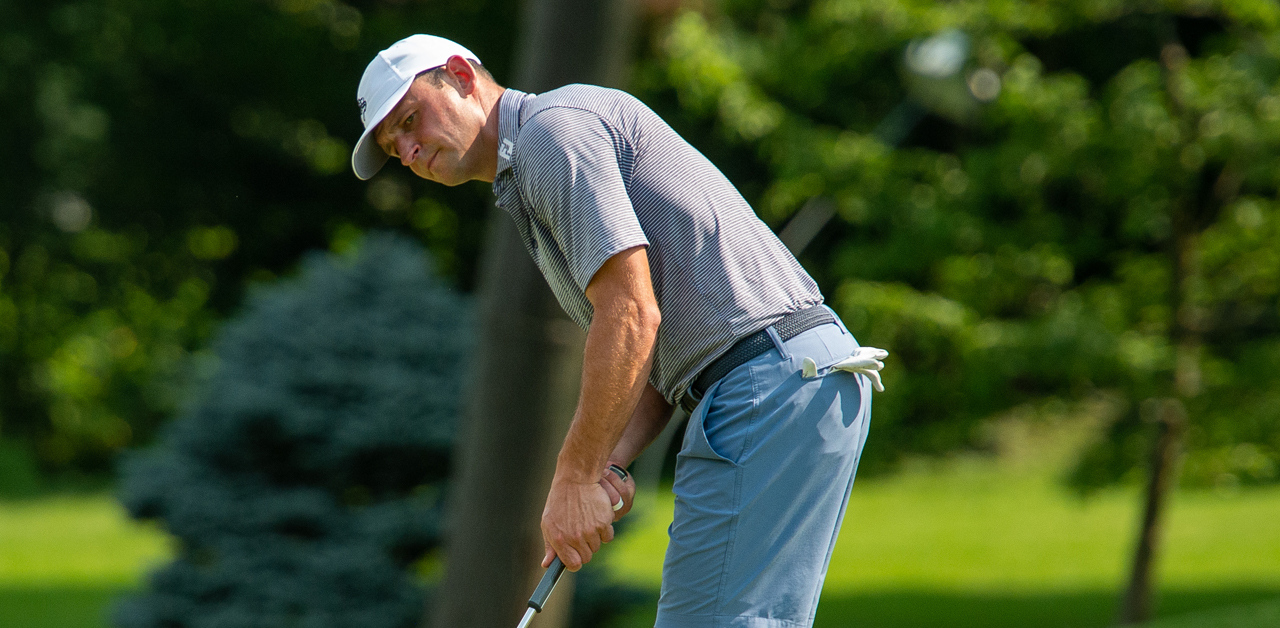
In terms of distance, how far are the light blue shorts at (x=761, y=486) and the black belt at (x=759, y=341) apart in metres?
0.02

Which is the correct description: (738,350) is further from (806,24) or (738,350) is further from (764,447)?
(806,24)

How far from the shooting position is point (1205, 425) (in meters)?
6.98

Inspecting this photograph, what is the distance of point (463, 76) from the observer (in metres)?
2.58

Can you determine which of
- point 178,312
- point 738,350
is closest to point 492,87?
point 738,350

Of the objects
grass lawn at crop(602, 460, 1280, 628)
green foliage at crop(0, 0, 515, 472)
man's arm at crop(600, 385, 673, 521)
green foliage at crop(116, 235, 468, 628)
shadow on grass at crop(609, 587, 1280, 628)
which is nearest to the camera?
man's arm at crop(600, 385, 673, 521)

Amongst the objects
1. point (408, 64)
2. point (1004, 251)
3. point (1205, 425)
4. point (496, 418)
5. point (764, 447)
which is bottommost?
point (764, 447)

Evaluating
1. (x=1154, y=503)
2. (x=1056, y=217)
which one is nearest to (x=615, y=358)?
(x=1056, y=217)

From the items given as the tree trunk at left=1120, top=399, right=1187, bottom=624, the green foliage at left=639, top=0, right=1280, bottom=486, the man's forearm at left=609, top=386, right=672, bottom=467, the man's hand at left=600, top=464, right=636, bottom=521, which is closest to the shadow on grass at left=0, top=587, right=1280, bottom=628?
the tree trunk at left=1120, top=399, right=1187, bottom=624

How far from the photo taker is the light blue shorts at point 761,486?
2.41 metres

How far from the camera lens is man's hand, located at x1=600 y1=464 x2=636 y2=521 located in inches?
99.6

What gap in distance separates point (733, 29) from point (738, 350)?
6.82 metres

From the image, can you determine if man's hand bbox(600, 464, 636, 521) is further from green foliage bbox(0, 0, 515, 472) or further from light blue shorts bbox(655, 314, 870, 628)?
green foliage bbox(0, 0, 515, 472)

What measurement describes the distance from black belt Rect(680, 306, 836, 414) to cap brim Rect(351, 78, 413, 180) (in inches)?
31.4

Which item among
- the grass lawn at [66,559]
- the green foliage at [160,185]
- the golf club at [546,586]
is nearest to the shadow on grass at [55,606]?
the grass lawn at [66,559]
